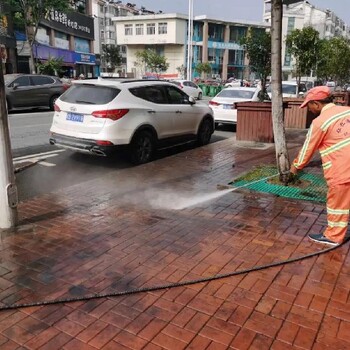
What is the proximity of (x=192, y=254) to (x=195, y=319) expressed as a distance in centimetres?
107

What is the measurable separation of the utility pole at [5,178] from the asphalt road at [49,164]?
1.31 m

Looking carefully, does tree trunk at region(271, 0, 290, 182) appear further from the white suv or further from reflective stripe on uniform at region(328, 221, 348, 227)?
the white suv

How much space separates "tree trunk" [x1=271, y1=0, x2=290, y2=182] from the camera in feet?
20.4

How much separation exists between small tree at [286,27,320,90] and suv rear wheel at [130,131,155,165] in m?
11.3

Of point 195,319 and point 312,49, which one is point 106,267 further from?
point 312,49

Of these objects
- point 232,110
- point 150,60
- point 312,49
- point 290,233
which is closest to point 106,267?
point 290,233

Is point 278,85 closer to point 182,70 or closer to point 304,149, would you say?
point 304,149

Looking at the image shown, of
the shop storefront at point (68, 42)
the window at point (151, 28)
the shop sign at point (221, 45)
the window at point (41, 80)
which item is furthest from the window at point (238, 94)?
the shop sign at point (221, 45)

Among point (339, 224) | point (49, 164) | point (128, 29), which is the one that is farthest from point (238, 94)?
point (128, 29)

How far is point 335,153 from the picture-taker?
3.89 metres

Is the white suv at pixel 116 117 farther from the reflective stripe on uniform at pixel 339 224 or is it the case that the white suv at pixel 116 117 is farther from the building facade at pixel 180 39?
the building facade at pixel 180 39

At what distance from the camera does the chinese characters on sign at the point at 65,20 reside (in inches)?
1452

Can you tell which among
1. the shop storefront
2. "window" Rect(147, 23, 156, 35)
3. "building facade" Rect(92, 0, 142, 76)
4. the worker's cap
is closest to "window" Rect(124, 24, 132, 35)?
"building facade" Rect(92, 0, 142, 76)

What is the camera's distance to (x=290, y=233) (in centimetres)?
452
